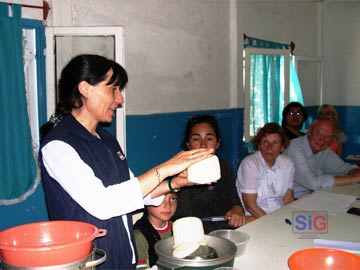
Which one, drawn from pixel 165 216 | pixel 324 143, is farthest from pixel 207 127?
pixel 324 143

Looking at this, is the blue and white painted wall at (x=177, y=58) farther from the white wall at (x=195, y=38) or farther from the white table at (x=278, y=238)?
the white table at (x=278, y=238)

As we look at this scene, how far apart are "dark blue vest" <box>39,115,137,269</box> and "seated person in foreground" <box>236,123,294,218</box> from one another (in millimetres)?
1373

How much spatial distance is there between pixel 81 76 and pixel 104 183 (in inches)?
16.5

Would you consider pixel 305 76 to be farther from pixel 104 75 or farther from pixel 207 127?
pixel 104 75

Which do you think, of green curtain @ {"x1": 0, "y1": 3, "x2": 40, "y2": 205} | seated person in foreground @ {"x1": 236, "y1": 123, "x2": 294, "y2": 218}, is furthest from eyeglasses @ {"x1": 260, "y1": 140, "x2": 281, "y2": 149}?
green curtain @ {"x1": 0, "y1": 3, "x2": 40, "y2": 205}

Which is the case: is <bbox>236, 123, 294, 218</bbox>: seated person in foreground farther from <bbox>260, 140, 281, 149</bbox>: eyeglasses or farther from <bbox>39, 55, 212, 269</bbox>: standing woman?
<bbox>39, 55, 212, 269</bbox>: standing woman

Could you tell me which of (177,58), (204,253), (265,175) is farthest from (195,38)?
(204,253)

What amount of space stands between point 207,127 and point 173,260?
4.99 ft

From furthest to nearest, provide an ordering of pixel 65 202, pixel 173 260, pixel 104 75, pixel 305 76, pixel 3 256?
pixel 305 76 < pixel 104 75 < pixel 65 202 < pixel 173 260 < pixel 3 256

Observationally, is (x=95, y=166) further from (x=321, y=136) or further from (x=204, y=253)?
(x=321, y=136)

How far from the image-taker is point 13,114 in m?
2.97

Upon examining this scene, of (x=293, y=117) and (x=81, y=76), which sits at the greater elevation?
(x=81, y=76)

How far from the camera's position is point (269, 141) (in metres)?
2.98

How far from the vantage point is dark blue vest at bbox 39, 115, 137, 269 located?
156 centimetres
